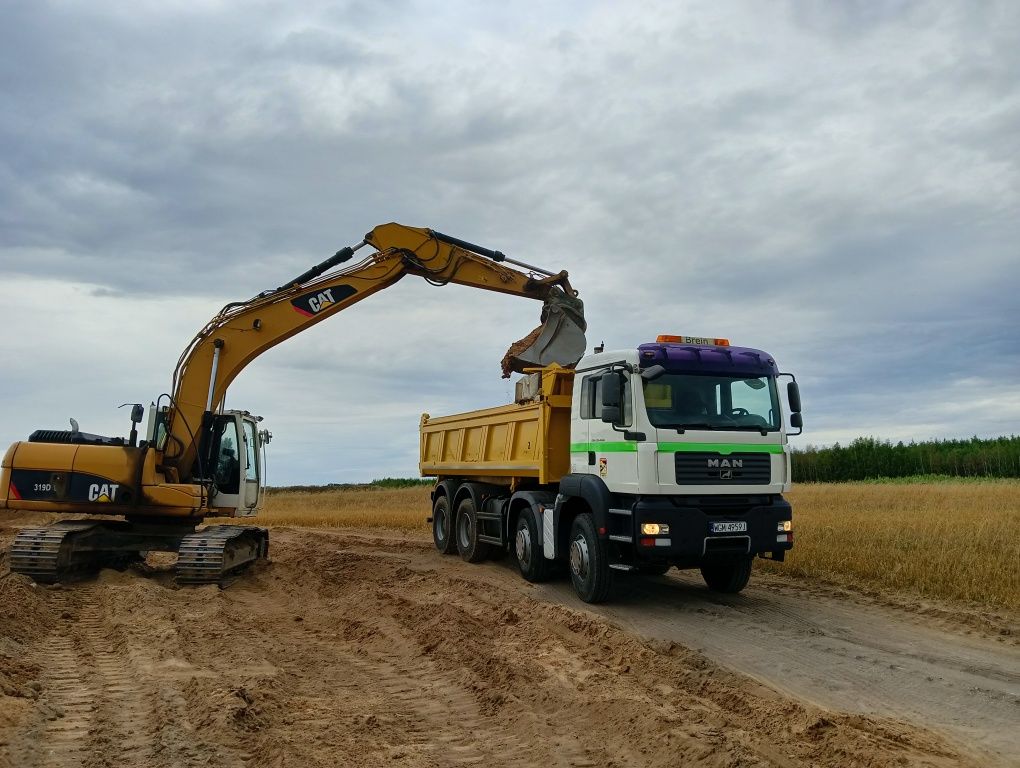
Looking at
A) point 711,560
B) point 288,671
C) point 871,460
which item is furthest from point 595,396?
point 871,460

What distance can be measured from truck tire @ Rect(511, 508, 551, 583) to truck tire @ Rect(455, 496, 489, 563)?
2.17 metres

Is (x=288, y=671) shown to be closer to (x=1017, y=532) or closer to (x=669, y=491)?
(x=669, y=491)

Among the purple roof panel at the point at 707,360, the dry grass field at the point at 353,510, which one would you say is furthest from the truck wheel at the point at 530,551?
the dry grass field at the point at 353,510

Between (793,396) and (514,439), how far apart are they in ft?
14.3

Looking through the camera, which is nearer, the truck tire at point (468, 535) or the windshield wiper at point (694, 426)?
the windshield wiper at point (694, 426)

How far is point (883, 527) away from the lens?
52.5 feet

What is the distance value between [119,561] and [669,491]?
9.03 metres

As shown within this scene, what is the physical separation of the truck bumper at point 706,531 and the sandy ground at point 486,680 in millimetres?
748

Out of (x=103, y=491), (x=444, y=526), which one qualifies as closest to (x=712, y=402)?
(x=444, y=526)

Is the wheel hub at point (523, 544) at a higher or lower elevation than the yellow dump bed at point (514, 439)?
lower

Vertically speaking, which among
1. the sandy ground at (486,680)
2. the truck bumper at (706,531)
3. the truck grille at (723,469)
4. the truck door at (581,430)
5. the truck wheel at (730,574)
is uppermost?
the truck door at (581,430)

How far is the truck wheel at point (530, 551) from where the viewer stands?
39.7 ft

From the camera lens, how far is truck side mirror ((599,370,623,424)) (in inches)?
390

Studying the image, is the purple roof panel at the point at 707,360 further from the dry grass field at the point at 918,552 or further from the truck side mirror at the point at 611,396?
the dry grass field at the point at 918,552
